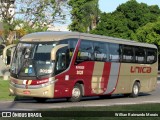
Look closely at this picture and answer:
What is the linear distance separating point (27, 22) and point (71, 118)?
127 ft

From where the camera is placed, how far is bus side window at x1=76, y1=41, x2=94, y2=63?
70.8ft

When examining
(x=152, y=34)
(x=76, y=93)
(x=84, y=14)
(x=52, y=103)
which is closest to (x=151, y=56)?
(x=76, y=93)

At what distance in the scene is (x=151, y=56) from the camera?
28922 millimetres

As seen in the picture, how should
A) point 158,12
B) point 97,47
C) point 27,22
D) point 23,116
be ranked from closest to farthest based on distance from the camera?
point 23,116, point 97,47, point 27,22, point 158,12

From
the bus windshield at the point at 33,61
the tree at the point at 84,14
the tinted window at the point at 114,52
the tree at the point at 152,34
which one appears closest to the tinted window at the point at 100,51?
the tinted window at the point at 114,52

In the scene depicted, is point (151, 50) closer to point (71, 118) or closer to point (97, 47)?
point (97, 47)

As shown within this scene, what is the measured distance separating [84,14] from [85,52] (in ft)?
181

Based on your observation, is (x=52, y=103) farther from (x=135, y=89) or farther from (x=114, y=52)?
(x=135, y=89)

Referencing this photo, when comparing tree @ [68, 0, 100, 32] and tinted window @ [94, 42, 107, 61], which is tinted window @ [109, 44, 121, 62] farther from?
tree @ [68, 0, 100, 32]

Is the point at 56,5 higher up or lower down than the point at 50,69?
higher up

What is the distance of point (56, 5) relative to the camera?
161 ft

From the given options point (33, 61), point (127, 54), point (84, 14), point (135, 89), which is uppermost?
point (84, 14)

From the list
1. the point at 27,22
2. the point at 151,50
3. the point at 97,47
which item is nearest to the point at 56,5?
the point at 27,22

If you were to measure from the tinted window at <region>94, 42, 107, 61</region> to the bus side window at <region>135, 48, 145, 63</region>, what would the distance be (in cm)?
379
